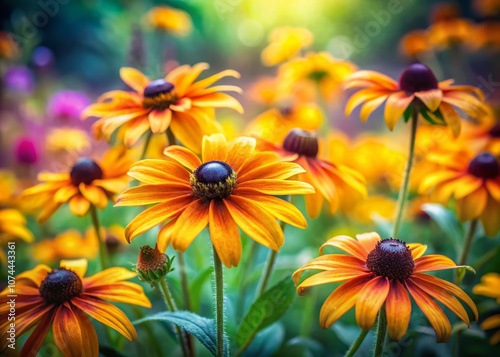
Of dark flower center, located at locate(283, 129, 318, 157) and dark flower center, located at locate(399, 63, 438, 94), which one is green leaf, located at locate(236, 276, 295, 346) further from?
dark flower center, located at locate(399, 63, 438, 94)

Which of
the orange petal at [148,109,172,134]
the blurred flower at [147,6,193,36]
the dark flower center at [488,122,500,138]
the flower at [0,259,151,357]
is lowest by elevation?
the flower at [0,259,151,357]

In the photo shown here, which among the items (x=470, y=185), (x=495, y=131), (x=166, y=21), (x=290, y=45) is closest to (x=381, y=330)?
(x=470, y=185)

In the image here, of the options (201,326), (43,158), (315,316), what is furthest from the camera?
(43,158)

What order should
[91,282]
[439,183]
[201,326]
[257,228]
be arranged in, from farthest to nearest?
1. [439,183]
2. [91,282]
3. [201,326]
4. [257,228]

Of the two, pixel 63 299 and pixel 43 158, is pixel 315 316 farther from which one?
pixel 43 158

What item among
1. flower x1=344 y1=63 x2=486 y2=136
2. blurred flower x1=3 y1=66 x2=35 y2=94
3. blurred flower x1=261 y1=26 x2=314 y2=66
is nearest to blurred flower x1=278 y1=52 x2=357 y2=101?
blurred flower x1=261 y1=26 x2=314 y2=66

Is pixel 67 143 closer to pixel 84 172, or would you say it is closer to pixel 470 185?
pixel 84 172

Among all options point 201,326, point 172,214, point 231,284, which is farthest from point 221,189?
point 231,284
